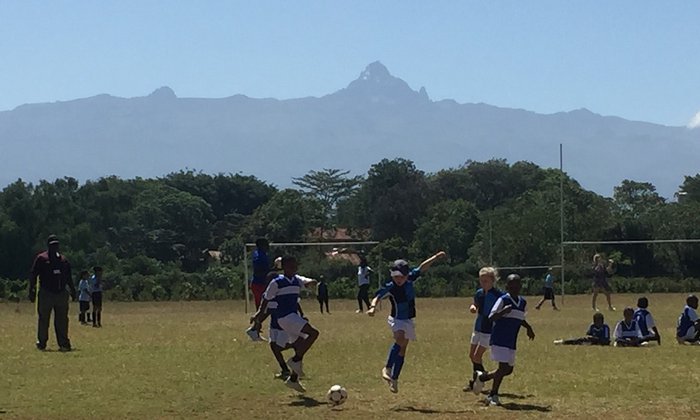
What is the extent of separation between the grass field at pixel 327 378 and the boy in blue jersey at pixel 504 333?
0.31 m

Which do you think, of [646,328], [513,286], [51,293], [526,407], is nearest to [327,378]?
[513,286]

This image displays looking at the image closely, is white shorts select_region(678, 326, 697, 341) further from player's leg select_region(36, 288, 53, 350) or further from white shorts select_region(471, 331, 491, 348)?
player's leg select_region(36, 288, 53, 350)

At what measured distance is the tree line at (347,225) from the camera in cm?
6012

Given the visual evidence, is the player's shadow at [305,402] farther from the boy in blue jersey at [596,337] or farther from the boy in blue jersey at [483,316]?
the boy in blue jersey at [596,337]

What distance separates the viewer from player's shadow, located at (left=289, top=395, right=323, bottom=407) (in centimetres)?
1351

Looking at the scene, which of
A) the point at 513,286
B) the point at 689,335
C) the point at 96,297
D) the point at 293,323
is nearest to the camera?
the point at 513,286

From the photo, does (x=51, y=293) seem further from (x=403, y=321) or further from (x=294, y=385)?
(x=403, y=321)

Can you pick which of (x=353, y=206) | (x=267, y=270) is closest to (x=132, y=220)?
(x=353, y=206)

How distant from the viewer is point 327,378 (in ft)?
53.2

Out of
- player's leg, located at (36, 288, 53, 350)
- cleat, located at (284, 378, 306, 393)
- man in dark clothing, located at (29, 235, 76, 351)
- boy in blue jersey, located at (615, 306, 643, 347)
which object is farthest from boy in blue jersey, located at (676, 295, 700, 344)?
player's leg, located at (36, 288, 53, 350)

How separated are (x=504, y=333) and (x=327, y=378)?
3.49 m

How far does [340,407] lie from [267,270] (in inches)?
301

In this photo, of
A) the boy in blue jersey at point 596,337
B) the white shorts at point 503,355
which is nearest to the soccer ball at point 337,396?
the white shorts at point 503,355

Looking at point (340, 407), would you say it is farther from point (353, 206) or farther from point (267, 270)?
point (353, 206)
